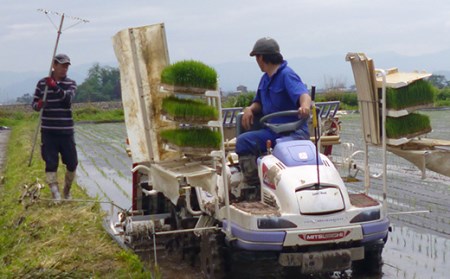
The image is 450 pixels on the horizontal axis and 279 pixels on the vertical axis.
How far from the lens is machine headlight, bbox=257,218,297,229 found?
15.6 ft

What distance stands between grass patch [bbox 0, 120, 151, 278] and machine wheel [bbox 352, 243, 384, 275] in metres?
1.63

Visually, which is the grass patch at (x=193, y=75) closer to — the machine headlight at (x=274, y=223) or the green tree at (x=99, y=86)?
the machine headlight at (x=274, y=223)

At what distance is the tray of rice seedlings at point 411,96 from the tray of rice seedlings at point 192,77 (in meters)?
1.29

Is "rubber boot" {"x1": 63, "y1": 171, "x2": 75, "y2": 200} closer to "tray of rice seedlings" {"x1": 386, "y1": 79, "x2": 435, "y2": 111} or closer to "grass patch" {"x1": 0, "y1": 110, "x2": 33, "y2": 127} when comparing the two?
"tray of rice seedlings" {"x1": 386, "y1": 79, "x2": 435, "y2": 111}

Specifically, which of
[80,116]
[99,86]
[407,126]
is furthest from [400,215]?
[99,86]

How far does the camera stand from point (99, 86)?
7088 cm

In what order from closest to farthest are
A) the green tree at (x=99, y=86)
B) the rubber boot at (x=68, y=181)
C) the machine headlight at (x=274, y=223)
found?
1. the machine headlight at (x=274, y=223)
2. the rubber boot at (x=68, y=181)
3. the green tree at (x=99, y=86)

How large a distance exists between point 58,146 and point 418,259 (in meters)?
4.50

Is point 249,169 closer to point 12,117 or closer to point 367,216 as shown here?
point 367,216

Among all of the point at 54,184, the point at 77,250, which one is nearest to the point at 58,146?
the point at 54,184

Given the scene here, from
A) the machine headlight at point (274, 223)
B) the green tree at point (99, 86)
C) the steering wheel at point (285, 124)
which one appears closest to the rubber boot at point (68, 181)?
the steering wheel at point (285, 124)

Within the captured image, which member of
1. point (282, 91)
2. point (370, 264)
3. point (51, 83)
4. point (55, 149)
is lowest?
point (370, 264)

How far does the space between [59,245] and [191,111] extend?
191 cm

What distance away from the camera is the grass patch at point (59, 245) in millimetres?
5258
